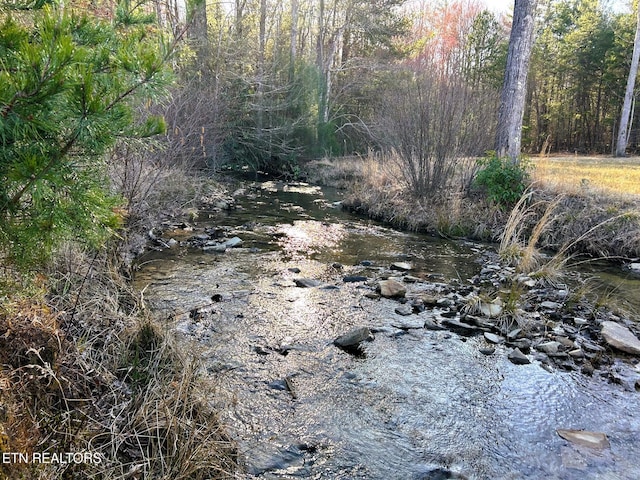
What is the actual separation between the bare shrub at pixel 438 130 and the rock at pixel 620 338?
5.71 m

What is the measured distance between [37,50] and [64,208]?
0.59 meters

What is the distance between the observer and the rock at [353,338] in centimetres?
431

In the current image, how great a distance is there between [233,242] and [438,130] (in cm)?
518

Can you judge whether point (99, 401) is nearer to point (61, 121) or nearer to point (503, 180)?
point (61, 121)

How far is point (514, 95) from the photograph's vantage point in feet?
33.9

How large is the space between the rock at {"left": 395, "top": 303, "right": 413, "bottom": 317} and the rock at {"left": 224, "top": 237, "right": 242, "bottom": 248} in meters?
3.58

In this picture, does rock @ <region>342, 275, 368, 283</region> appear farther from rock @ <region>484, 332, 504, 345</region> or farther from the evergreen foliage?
the evergreen foliage

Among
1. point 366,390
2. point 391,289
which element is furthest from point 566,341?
point 366,390

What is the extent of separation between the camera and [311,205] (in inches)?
506

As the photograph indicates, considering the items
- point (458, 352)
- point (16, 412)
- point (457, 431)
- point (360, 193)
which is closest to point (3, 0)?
point (16, 412)

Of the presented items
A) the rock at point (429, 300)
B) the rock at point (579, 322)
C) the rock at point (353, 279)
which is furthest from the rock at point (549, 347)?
the rock at point (353, 279)

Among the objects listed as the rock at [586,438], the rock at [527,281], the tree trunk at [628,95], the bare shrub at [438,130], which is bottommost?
the rock at [586,438]

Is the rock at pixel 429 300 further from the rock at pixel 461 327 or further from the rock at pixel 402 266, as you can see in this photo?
the rock at pixel 402 266

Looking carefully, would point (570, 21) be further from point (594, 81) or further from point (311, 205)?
point (311, 205)
